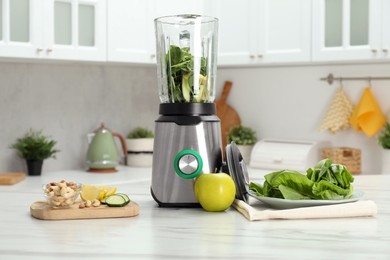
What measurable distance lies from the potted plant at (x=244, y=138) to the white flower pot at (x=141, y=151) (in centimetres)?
48

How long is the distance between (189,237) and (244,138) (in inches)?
102

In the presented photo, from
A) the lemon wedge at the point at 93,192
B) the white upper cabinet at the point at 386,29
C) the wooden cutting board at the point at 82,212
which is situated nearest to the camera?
the wooden cutting board at the point at 82,212

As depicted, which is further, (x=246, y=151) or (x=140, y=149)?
(x=246, y=151)

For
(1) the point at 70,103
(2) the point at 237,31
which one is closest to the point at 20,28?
(1) the point at 70,103

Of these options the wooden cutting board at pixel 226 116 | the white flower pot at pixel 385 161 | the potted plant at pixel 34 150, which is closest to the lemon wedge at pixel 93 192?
the potted plant at pixel 34 150

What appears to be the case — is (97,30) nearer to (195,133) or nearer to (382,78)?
(382,78)

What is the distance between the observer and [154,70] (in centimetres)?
432

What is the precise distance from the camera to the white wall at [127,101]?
367 cm

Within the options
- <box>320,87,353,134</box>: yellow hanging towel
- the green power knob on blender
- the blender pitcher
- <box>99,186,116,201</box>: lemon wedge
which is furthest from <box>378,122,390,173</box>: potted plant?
<box>99,186,116,201</box>: lemon wedge

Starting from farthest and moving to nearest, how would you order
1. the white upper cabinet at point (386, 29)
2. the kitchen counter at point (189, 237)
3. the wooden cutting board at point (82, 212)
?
1. the white upper cabinet at point (386, 29)
2. the wooden cutting board at point (82, 212)
3. the kitchen counter at point (189, 237)

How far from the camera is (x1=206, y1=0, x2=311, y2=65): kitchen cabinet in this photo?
3623 mm

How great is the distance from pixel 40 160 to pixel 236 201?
1.91 metres

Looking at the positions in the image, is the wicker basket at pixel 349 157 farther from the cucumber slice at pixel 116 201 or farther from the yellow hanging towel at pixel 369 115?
the cucumber slice at pixel 116 201

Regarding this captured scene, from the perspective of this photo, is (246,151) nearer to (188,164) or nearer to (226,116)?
(226,116)
